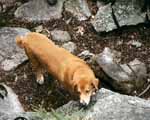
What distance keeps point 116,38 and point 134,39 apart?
297 millimetres

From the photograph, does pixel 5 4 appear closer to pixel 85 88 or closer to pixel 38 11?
pixel 38 11

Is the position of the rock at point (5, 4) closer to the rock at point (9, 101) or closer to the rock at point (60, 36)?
the rock at point (60, 36)

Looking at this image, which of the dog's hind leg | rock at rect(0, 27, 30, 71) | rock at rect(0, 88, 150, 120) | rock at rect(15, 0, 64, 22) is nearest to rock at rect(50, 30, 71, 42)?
rock at rect(15, 0, 64, 22)

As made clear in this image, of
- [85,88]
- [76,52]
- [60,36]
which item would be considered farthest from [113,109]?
[60,36]

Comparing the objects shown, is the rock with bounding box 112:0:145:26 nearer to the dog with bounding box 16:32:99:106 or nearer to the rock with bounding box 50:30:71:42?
the rock with bounding box 50:30:71:42

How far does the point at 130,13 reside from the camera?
850 centimetres

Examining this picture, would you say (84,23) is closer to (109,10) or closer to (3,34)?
(109,10)

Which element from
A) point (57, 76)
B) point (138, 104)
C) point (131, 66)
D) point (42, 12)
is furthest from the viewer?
point (42, 12)

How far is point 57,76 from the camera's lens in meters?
7.23

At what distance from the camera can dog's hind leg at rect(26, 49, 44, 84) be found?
772 centimetres

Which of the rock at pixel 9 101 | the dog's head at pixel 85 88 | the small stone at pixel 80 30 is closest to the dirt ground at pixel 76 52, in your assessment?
the small stone at pixel 80 30

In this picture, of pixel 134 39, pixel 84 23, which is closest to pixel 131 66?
pixel 134 39

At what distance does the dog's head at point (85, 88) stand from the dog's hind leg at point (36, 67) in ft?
4.53

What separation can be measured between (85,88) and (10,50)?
8.04 feet
